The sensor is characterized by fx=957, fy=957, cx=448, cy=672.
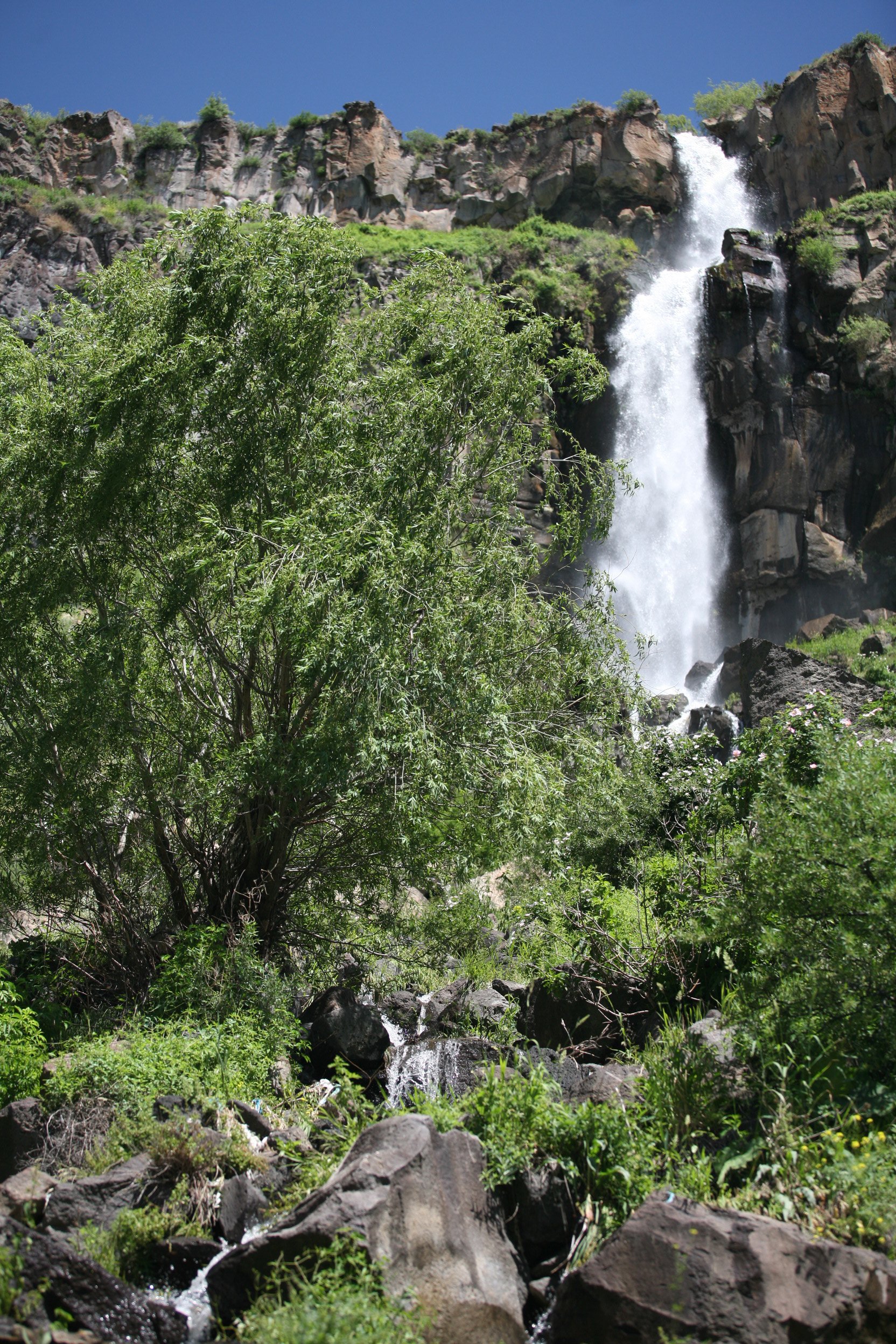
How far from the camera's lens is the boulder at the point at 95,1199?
617 centimetres

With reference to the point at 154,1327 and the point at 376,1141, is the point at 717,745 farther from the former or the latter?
the point at 154,1327

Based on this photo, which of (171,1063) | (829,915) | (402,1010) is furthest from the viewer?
(402,1010)

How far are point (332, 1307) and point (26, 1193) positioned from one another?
2.83m

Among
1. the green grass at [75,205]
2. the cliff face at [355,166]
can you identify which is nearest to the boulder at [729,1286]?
the green grass at [75,205]

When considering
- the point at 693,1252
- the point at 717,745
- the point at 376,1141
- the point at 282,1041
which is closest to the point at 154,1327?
the point at 376,1141

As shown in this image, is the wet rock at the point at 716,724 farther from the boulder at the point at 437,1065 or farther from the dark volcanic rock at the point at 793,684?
the boulder at the point at 437,1065

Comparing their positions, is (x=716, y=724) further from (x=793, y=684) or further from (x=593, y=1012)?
(x=593, y=1012)

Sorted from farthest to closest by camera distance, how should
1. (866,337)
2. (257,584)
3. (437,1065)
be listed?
(866,337), (437,1065), (257,584)

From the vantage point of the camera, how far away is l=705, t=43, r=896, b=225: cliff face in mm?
39188

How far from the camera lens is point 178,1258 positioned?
6.15 m

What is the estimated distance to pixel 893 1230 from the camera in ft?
16.6

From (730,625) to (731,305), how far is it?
11.9 metres

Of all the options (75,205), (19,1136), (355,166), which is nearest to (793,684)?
(19,1136)

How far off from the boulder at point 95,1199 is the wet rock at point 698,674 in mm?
27566
